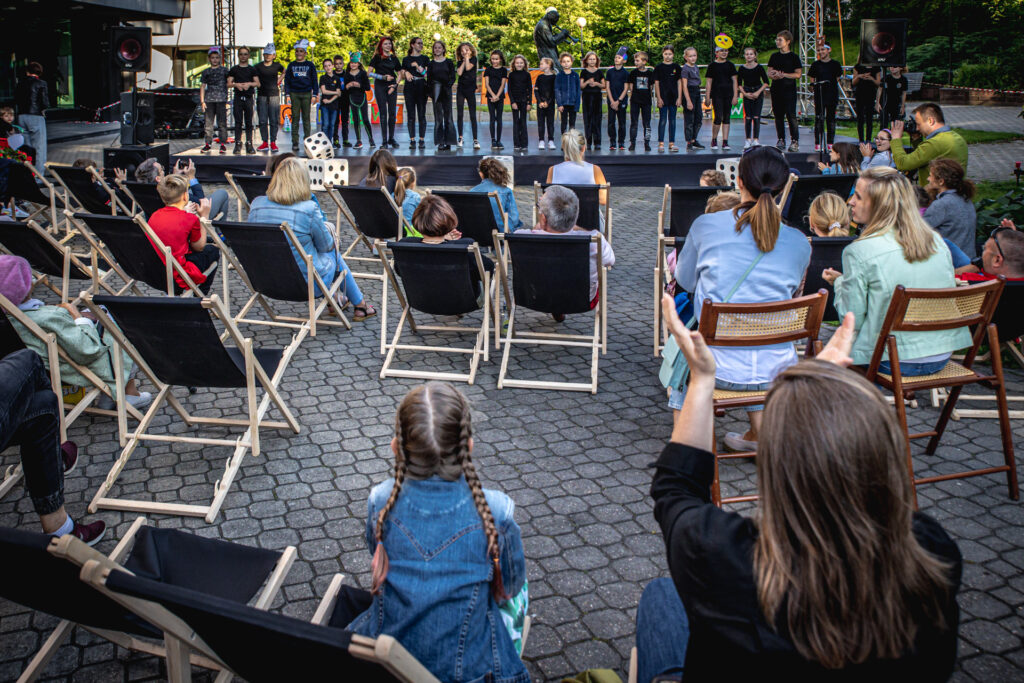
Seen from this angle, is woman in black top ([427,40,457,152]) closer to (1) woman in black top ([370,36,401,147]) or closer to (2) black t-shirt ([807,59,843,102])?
(1) woman in black top ([370,36,401,147])

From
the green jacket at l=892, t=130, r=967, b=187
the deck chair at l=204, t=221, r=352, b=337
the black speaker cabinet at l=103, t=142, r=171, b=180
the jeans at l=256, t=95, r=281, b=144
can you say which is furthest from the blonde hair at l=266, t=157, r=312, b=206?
the jeans at l=256, t=95, r=281, b=144

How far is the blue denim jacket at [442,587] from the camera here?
7.60 feet

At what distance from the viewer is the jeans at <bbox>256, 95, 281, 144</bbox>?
46.8 feet

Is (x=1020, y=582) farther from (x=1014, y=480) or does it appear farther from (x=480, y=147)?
(x=480, y=147)

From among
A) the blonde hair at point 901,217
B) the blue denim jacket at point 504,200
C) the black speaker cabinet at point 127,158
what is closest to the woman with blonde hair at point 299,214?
the blue denim jacket at point 504,200

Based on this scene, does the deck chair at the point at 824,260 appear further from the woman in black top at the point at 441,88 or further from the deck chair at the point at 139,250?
the woman in black top at the point at 441,88

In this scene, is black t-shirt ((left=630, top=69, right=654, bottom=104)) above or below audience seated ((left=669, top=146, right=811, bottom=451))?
above

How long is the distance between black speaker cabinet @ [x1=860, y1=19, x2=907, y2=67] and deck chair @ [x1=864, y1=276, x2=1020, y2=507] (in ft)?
38.7

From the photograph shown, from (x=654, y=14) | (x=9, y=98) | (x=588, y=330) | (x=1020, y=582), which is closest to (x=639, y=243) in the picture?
(x=588, y=330)

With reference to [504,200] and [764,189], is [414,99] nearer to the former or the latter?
[504,200]

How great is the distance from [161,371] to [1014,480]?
4.08 meters

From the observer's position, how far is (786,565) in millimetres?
1571

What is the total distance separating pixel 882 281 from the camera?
4121mm

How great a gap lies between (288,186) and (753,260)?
3.72 meters
